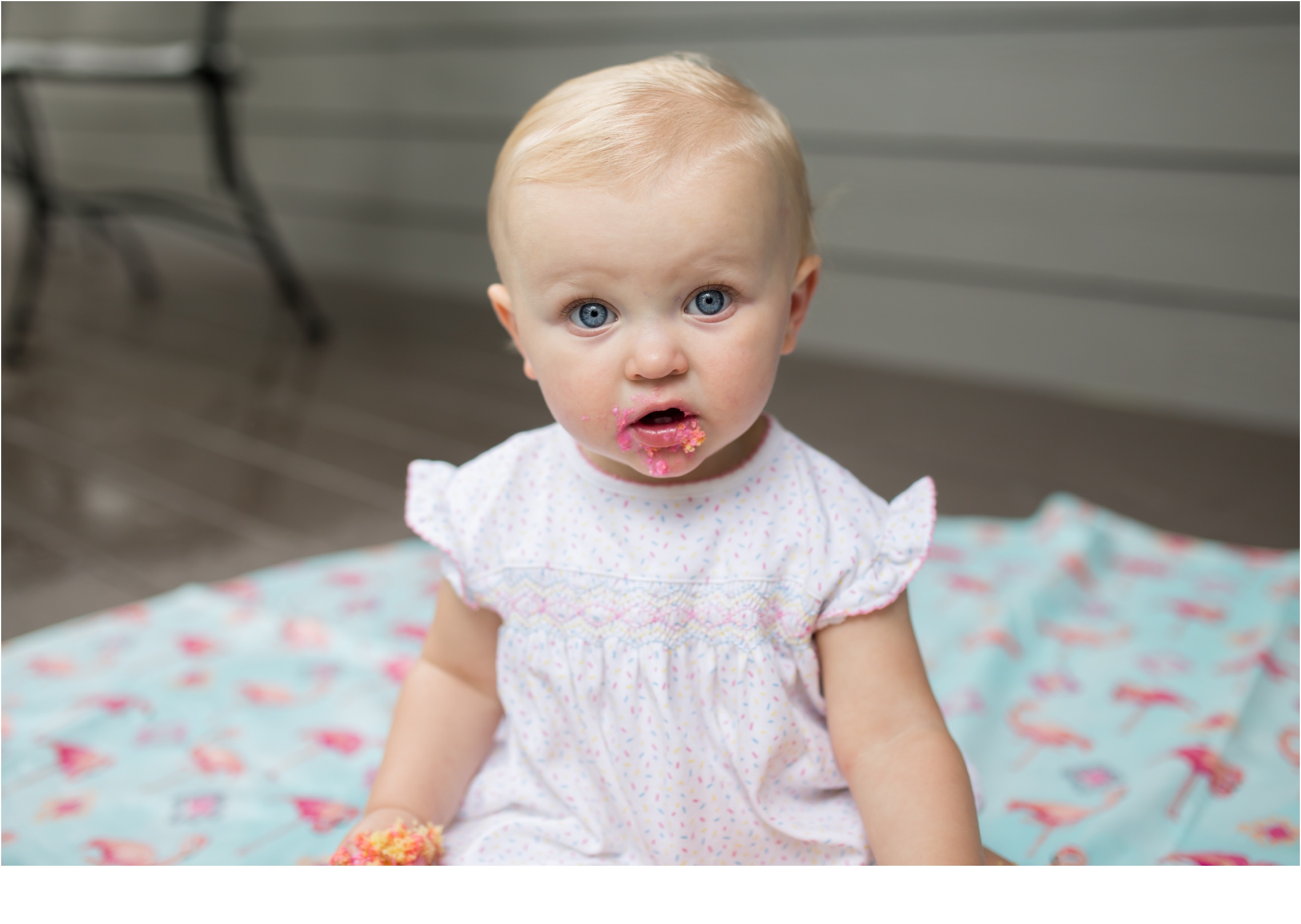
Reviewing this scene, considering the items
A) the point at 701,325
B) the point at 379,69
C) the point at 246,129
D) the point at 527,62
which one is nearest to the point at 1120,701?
the point at 701,325

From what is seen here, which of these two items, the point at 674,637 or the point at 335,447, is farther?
the point at 335,447

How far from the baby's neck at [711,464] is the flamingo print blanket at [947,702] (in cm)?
38

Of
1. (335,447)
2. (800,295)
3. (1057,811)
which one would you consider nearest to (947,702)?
(1057,811)

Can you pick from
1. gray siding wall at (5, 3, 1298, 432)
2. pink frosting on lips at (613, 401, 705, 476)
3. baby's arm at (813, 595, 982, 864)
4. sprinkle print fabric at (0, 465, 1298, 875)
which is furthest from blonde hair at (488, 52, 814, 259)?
gray siding wall at (5, 3, 1298, 432)

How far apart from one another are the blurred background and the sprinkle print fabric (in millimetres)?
200

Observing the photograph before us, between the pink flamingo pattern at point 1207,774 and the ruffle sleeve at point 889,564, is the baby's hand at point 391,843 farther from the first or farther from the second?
the pink flamingo pattern at point 1207,774

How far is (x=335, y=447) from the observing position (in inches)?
82.9

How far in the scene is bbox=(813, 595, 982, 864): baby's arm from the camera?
26.2 inches

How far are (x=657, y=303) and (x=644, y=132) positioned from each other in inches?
3.7

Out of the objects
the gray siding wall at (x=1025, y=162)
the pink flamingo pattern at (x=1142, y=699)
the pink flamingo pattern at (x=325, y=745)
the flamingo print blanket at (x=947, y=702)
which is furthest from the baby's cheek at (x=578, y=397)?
the gray siding wall at (x=1025, y=162)

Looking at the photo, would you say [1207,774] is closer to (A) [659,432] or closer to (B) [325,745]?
(A) [659,432]

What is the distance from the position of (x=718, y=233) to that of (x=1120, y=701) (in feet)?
2.64
